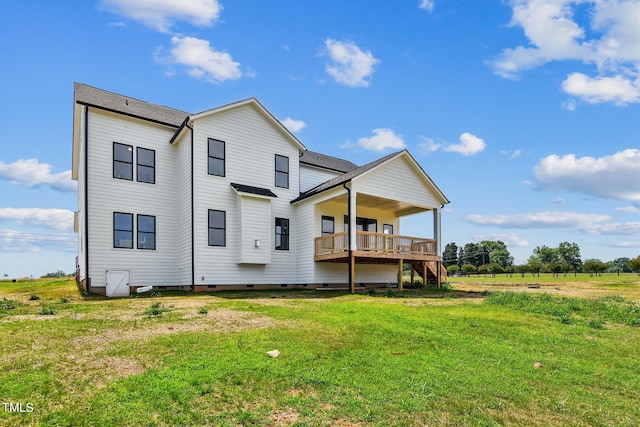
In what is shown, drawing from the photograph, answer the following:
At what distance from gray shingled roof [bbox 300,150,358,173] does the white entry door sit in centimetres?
1002

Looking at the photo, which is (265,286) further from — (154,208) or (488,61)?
(488,61)

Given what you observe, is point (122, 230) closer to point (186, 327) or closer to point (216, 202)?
point (216, 202)

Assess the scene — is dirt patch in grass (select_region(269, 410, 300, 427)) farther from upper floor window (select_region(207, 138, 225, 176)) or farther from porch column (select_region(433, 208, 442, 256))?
porch column (select_region(433, 208, 442, 256))

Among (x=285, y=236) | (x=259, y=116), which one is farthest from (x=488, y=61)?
(x=285, y=236)

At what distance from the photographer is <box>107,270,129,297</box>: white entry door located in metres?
15.3

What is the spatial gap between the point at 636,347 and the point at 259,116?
51.7ft

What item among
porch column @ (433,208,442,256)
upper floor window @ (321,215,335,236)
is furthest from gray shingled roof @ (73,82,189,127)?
porch column @ (433,208,442,256)

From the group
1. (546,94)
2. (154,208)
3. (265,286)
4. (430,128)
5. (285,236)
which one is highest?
(546,94)

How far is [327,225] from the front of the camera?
1958 cm

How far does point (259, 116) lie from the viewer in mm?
18266

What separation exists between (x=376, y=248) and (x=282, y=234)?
4.61 m

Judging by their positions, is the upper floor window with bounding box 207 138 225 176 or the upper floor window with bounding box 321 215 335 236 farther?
the upper floor window with bounding box 321 215 335 236

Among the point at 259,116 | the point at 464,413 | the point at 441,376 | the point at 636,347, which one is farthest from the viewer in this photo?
the point at 259,116

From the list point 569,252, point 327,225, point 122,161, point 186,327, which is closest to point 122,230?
point 122,161
